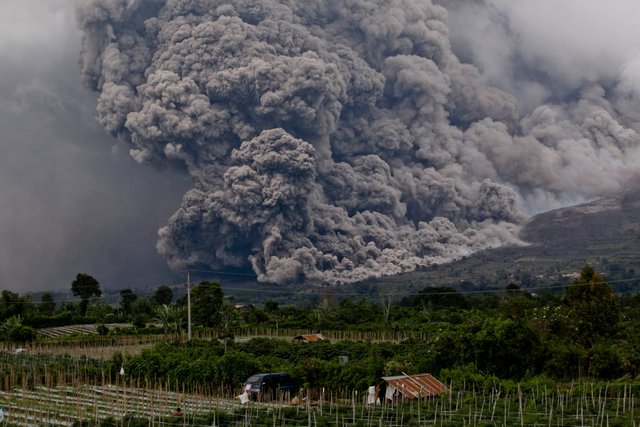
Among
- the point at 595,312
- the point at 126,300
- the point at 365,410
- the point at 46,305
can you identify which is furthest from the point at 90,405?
the point at 126,300

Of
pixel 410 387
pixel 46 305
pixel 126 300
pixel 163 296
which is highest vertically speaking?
pixel 163 296

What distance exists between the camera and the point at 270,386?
94.5 feet

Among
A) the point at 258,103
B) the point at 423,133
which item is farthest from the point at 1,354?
the point at 423,133

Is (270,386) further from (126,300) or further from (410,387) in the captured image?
A: (126,300)

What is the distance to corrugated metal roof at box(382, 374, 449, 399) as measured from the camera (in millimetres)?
26411

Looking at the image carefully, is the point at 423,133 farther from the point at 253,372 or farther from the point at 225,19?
the point at 253,372

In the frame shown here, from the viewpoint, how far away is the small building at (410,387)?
2642cm

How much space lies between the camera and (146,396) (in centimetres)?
2995

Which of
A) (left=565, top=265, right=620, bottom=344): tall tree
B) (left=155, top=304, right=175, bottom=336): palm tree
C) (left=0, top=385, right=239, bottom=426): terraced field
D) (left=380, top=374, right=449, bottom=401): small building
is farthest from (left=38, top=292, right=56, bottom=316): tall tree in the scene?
(left=380, top=374, right=449, bottom=401): small building

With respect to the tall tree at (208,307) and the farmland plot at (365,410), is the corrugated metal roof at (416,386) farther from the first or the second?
the tall tree at (208,307)

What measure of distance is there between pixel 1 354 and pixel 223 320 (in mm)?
16864

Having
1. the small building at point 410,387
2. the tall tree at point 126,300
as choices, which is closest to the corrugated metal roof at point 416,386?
the small building at point 410,387

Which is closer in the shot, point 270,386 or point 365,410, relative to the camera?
point 365,410

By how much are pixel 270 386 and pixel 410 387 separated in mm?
4919
